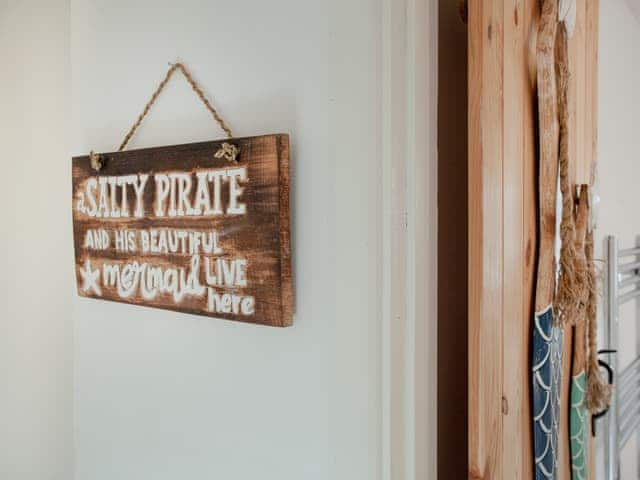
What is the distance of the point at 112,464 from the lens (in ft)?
3.34

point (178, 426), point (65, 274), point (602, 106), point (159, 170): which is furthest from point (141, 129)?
point (602, 106)

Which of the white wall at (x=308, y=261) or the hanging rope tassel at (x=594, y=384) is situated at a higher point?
the white wall at (x=308, y=261)

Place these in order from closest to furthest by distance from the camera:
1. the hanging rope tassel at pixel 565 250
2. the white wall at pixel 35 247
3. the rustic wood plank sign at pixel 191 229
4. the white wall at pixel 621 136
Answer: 1. the rustic wood plank sign at pixel 191 229
2. the hanging rope tassel at pixel 565 250
3. the white wall at pixel 35 247
4. the white wall at pixel 621 136

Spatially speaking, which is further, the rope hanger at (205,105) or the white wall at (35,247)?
the white wall at (35,247)

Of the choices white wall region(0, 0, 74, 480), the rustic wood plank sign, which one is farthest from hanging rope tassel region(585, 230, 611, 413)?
white wall region(0, 0, 74, 480)

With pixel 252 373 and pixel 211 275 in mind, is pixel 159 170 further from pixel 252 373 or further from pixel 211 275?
pixel 252 373

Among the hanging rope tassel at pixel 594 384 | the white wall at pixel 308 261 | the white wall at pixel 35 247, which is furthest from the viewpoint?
the white wall at pixel 35 247

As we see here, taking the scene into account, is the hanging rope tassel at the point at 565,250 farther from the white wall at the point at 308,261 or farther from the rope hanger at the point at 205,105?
the rope hanger at the point at 205,105

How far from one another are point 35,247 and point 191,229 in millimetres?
663

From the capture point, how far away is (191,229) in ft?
2.62

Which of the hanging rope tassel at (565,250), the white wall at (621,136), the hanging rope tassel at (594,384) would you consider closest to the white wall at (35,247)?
the hanging rope tassel at (565,250)

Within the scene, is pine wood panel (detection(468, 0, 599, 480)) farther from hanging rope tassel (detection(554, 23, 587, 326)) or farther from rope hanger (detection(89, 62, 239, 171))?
rope hanger (detection(89, 62, 239, 171))

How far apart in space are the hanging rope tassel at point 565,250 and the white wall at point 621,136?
694 millimetres

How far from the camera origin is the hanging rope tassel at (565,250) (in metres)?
0.80
